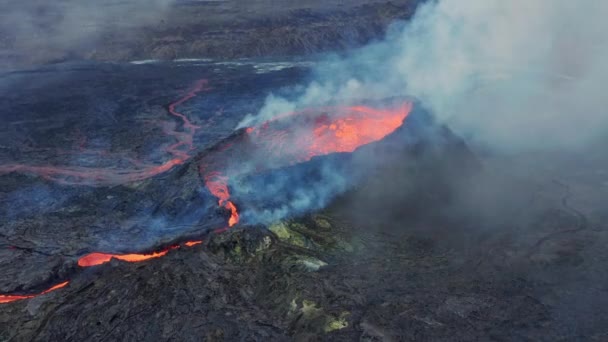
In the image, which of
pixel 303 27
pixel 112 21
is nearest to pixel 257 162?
pixel 303 27

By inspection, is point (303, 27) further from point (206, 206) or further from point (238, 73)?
point (206, 206)

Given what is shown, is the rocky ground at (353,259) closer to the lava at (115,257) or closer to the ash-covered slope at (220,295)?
the ash-covered slope at (220,295)

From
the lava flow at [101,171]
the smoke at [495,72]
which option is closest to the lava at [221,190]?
the lava flow at [101,171]

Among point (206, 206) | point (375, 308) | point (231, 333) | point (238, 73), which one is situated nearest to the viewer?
point (231, 333)

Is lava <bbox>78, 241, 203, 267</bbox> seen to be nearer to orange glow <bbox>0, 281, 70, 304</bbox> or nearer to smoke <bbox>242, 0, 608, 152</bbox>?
orange glow <bbox>0, 281, 70, 304</bbox>

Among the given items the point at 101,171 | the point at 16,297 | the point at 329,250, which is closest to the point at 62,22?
the point at 101,171

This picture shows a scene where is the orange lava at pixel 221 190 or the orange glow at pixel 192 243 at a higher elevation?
the orange lava at pixel 221 190

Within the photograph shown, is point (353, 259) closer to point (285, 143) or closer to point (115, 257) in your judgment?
point (115, 257)

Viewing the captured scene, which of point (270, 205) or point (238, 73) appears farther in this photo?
point (238, 73)
